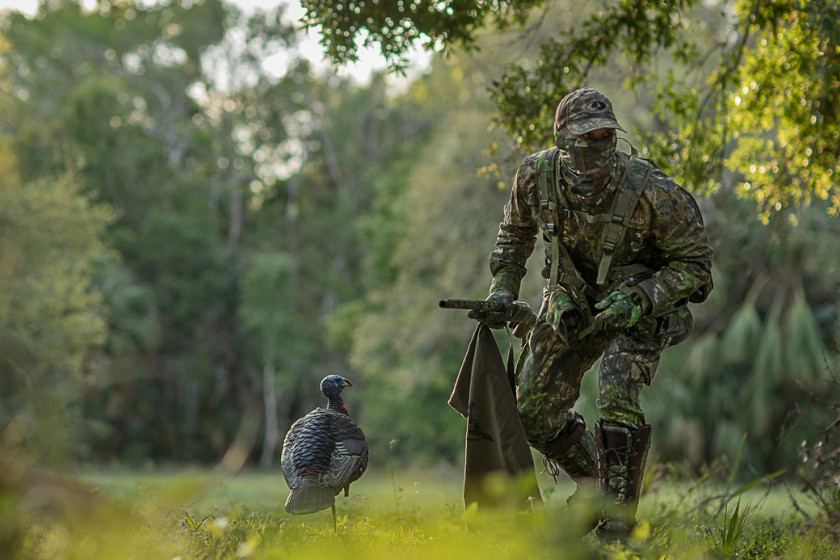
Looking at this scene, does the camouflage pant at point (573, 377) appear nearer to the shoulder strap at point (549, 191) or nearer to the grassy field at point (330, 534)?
the shoulder strap at point (549, 191)

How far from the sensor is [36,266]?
2670 cm

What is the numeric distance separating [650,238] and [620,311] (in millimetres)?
575

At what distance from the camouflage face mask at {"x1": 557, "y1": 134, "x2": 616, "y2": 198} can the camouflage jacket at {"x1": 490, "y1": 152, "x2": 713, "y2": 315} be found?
0.28 ft

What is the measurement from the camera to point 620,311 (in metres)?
4.77

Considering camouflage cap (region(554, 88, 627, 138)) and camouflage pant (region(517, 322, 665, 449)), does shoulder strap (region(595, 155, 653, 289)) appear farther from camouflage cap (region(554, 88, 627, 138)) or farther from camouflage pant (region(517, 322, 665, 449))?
camouflage pant (region(517, 322, 665, 449))

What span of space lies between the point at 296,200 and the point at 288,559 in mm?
42834

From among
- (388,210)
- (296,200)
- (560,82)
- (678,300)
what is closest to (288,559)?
(678,300)

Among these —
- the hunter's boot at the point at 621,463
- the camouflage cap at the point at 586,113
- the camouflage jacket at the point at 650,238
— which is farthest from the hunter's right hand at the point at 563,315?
the camouflage cap at the point at 586,113

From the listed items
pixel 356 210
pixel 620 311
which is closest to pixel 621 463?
pixel 620 311

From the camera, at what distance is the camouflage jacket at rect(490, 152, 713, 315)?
4.92 meters

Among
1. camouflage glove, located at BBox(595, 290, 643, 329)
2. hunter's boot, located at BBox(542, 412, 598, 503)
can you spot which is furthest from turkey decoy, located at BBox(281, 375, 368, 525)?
camouflage glove, located at BBox(595, 290, 643, 329)

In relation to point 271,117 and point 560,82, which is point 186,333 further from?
point 560,82

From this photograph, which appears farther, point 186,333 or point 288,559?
point 186,333

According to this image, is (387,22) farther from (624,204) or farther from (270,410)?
(270,410)
